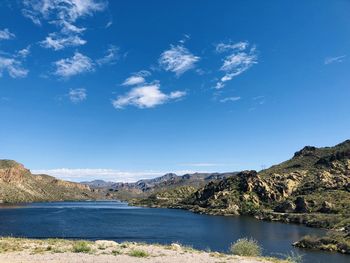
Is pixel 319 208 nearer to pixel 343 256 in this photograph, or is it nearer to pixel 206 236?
pixel 206 236

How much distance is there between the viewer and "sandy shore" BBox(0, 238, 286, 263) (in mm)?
28203

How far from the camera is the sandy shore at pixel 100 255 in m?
28.2

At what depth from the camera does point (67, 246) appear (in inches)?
1389

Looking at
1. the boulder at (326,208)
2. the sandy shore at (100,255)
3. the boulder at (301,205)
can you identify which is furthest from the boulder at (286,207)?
Result: the sandy shore at (100,255)

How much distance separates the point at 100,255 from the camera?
1192 inches

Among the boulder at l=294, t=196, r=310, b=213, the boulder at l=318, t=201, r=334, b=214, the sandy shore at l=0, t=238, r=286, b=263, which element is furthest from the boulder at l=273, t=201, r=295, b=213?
the sandy shore at l=0, t=238, r=286, b=263

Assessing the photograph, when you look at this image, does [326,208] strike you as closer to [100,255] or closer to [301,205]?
[301,205]

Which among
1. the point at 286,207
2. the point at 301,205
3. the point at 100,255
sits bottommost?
the point at 100,255

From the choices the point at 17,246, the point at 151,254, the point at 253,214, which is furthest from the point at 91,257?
the point at 253,214

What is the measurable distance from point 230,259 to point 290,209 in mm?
146841

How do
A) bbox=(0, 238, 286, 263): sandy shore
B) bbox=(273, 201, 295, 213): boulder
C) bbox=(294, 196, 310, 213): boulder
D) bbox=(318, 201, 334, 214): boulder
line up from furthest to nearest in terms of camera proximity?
bbox=(273, 201, 295, 213): boulder, bbox=(294, 196, 310, 213): boulder, bbox=(318, 201, 334, 214): boulder, bbox=(0, 238, 286, 263): sandy shore

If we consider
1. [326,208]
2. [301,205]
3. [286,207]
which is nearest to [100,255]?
[326,208]

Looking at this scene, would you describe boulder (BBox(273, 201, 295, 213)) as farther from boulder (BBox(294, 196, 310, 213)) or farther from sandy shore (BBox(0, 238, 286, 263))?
sandy shore (BBox(0, 238, 286, 263))

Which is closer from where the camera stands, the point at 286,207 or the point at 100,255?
the point at 100,255
